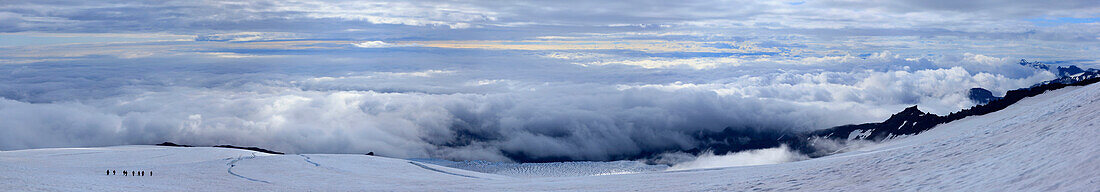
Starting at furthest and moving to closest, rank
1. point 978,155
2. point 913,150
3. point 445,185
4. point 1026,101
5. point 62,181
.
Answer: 1. point 1026,101
2. point 445,185
3. point 62,181
4. point 913,150
5. point 978,155

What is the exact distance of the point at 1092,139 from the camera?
1981cm

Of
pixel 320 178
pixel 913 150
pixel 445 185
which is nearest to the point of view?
pixel 913 150

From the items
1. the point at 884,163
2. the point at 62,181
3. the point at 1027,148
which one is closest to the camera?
the point at 1027,148

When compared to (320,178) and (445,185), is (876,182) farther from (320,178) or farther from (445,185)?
(320,178)

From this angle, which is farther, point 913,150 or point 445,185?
point 445,185

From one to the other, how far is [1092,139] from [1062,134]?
3.00 meters

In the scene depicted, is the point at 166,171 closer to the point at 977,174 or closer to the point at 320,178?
the point at 320,178

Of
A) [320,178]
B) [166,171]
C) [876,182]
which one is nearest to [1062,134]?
[876,182]

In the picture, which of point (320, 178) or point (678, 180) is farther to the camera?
point (320, 178)

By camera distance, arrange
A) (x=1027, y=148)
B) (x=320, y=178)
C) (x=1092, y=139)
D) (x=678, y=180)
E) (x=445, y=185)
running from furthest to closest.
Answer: (x=320, y=178) → (x=445, y=185) → (x=678, y=180) → (x=1027, y=148) → (x=1092, y=139)

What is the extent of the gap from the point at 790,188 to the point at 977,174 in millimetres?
6618

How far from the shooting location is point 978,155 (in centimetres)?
2416

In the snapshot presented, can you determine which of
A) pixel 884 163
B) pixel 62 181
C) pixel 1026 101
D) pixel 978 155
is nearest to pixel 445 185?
pixel 62 181

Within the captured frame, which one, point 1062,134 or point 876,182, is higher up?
point 1062,134
